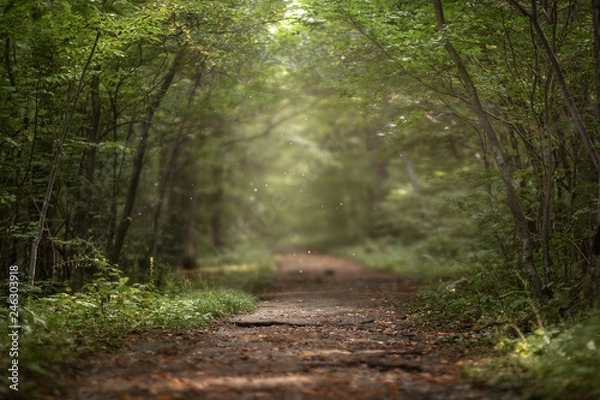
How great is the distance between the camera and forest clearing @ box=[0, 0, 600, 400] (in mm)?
5926

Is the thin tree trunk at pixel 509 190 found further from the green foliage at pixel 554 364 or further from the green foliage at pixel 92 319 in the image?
the green foliage at pixel 92 319

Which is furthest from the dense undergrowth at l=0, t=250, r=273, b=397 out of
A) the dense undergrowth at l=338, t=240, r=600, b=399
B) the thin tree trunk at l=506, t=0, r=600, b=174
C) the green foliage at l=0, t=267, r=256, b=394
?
the thin tree trunk at l=506, t=0, r=600, b=174

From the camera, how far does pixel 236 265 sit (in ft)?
75.8

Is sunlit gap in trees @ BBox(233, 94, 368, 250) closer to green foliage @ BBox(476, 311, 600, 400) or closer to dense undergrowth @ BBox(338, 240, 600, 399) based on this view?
dense undergrowth @ BBox(338, 240, 600, 399)

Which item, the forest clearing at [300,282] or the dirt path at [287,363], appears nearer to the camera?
the dirt path at [287,363]

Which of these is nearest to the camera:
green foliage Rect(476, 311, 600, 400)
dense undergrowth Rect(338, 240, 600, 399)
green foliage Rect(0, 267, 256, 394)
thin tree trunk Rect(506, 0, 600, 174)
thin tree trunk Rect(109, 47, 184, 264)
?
green foliage Rect(476, 311, 600, 400)

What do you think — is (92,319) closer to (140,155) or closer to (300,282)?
(140,155)

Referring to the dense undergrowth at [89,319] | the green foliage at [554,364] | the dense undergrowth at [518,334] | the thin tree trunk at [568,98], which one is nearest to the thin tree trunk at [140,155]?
the dense undergrowth at [89,319]

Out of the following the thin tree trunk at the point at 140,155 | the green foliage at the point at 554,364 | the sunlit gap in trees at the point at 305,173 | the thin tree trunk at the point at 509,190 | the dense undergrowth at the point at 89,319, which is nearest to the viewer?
the green foliage at the point at 554,364

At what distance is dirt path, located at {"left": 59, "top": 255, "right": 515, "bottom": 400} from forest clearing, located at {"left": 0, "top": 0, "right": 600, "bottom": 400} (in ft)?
0.14

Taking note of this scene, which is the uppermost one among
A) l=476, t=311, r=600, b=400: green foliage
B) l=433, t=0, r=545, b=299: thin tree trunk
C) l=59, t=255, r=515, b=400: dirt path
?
l=433, t=0, r=545, b=299: thin tree trunk

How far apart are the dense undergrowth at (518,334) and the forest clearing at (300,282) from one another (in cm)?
4

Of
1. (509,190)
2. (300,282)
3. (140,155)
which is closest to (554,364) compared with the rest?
(509,190)

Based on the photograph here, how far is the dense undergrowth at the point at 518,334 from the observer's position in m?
5.02
